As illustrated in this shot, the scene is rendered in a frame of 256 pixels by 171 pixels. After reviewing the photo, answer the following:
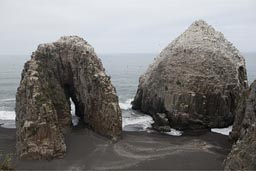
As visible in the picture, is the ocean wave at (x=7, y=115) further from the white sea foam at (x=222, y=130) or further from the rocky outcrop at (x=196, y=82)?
the white sea foam at (x=222, y=130)

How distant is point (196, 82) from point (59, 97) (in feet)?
51.3

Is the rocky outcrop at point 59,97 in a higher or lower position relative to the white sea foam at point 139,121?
higher

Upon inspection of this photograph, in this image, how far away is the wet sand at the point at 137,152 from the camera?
95.6 feet

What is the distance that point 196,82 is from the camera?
41688 millimetres

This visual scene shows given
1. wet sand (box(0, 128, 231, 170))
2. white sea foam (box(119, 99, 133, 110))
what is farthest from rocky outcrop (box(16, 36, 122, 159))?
white sea foam (box(119, 99, 133, 110))

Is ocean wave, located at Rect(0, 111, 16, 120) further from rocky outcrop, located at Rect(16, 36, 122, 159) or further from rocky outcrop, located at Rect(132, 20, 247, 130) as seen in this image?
rocky outcrop, located at Rect(132, 20, 247, 130)

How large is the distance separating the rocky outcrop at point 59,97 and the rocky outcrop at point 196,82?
883 cm

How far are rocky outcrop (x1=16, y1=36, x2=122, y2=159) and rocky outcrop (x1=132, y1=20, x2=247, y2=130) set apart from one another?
29.0 feet

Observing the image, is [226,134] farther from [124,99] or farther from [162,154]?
[124,99]

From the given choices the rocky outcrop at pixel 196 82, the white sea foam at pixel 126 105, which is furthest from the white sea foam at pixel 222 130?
the white sea foam at pixel 126 105

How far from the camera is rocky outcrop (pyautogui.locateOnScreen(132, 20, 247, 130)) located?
4091 centimetres

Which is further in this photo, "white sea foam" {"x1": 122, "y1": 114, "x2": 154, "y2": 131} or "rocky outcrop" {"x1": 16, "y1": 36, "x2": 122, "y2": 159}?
"white sea foam" {"x1": 122, "y1": 114, "x2": 154, "y2": 131}

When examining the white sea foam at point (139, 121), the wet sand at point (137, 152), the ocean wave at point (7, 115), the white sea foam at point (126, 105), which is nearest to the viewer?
the wet sand at point (137, 152)

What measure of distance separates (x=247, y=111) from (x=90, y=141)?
1426 cm
